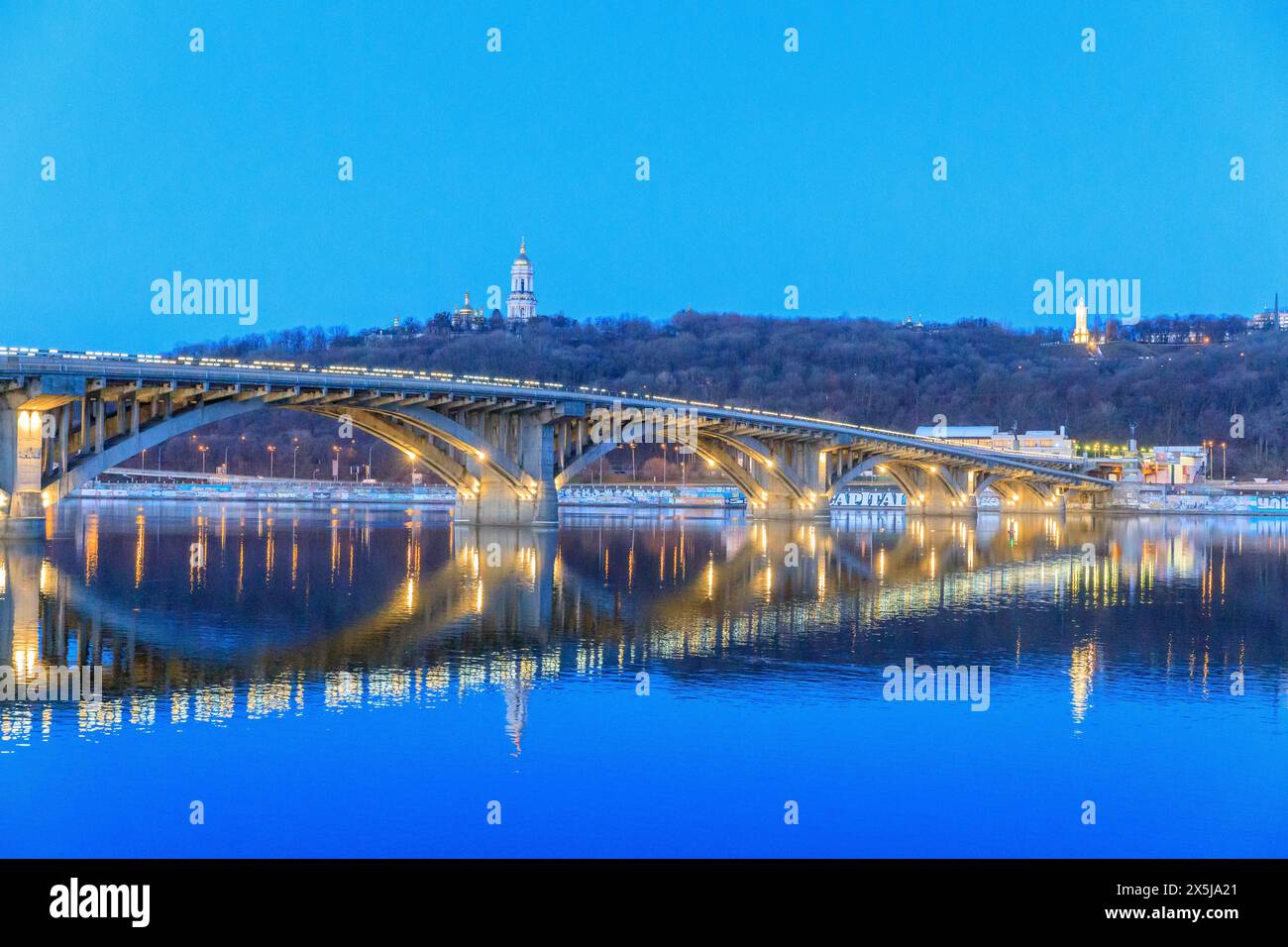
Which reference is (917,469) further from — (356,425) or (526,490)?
(356,425)

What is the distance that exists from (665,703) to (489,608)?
48.8 ft

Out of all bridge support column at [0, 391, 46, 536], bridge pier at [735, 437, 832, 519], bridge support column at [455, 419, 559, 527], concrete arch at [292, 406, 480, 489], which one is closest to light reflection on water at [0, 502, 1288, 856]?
bridge support column at [0, 391, 46, 536]

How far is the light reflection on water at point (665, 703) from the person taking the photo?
15703 mm

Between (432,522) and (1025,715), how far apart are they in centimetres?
7991

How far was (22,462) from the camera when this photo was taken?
5622 cm

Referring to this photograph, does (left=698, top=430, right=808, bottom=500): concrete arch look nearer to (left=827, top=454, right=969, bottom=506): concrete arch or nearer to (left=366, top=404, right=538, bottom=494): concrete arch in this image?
(left=827, top=454, right=969, bottom=506): concrete arch

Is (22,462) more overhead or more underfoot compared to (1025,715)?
more overhead

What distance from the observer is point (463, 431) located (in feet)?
251

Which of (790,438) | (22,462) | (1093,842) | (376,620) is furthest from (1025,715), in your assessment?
(790,438)

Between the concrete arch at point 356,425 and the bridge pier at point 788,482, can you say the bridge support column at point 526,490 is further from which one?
the bridge pier at point 788,482

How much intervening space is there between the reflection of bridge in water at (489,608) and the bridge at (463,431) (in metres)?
4.62

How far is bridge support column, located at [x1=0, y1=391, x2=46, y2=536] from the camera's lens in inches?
2180

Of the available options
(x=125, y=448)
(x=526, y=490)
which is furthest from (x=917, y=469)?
(x=125, y=448)
